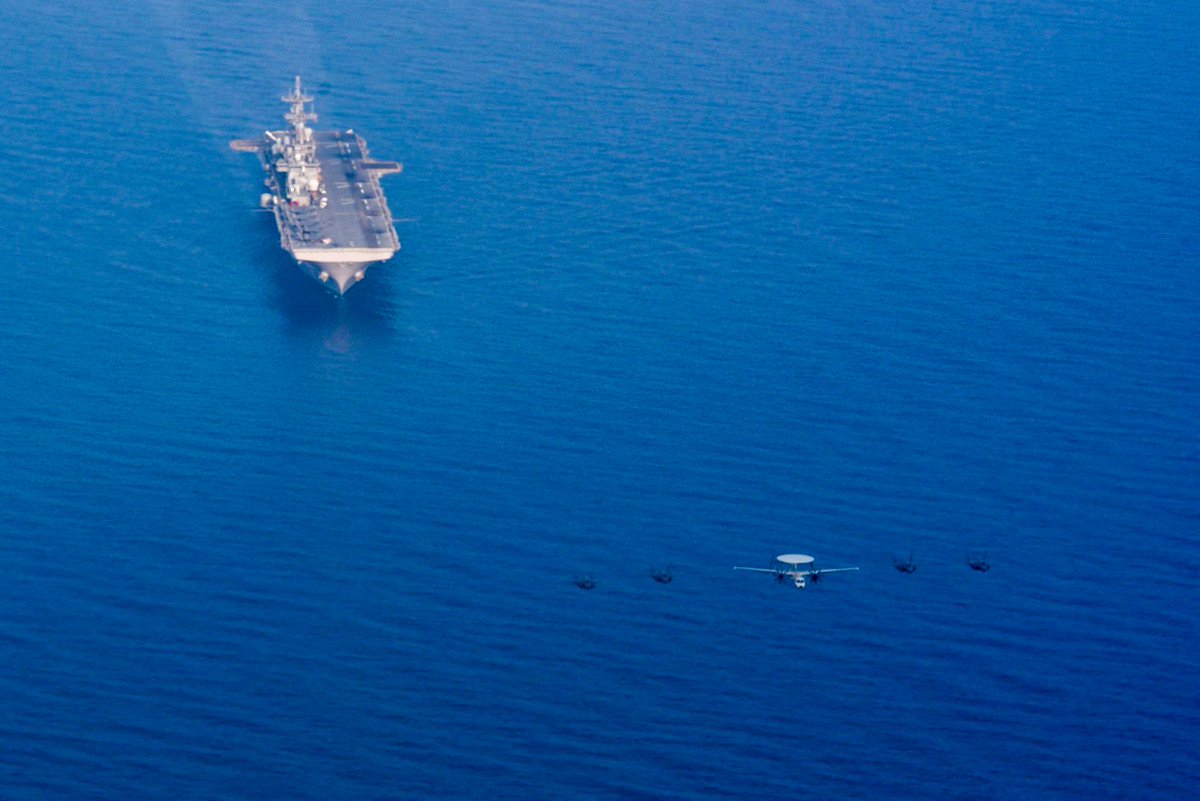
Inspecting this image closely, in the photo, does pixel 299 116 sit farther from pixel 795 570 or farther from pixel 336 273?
pixel 795 570

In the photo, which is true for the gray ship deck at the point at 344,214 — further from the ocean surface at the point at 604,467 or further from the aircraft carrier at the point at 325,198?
the ocean surface at the point at 604,467

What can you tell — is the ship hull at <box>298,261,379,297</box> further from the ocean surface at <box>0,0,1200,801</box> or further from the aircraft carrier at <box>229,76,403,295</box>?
the ocean surface at <box>0,0,1200,801</box>

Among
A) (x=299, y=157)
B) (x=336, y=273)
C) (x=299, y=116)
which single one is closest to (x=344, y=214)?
(x=299, y=157)

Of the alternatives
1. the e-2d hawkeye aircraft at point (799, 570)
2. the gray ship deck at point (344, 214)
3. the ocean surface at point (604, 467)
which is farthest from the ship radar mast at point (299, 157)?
the e-2d hawkeye aircraft at point (799, 570)

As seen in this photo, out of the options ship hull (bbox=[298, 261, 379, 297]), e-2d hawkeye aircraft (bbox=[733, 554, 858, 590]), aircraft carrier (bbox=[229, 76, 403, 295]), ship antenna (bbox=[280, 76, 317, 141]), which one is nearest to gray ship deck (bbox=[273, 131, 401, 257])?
aircraft carrier (bbox=[229, 76, 403, 295])

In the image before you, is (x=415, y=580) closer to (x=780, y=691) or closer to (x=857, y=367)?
(x=780, y=691)
